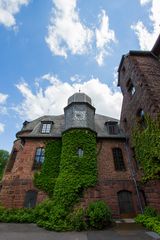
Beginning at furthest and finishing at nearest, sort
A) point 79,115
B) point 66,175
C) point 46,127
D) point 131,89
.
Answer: point 46,127 → point 131,89 → point 79,115 → point 66,175

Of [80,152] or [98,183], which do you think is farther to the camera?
[80,152]

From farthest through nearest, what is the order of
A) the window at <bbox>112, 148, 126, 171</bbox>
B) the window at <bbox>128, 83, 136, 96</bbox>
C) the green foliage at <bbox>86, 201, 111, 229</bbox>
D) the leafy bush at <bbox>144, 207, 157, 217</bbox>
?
the window at <bbox>128, 83, 136, 96</bbox>, the window at <bbox>112, 148, 126, 171</bbox>, the leafy bush at <bbox>144, 207, 157, 217</bbox>, the green foliage at <bbox>86, 201, 111, 229</bbox>

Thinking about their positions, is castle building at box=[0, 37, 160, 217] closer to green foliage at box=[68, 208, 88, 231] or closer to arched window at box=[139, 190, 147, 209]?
arched window at box=[139, 190, 147, 209]

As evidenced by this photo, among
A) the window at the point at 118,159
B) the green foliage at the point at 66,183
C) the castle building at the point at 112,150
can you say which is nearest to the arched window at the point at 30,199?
the castle building at the point at 112,150

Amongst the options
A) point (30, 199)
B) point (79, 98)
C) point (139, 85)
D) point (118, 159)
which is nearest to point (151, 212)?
point (118, 159)

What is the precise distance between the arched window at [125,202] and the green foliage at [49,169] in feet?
19.0

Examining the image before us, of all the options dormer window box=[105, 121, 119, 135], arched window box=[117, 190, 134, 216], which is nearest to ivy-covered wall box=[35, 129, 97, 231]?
dormer window box=[105, 121, 119, 135]

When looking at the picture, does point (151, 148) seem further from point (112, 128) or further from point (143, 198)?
point (112, 128)

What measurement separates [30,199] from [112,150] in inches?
336

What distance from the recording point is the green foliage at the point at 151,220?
9188 mm

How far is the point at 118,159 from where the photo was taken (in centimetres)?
1555

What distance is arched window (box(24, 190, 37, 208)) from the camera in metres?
13.0

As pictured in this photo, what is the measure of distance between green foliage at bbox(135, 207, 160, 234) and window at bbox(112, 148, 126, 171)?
14.0 ft

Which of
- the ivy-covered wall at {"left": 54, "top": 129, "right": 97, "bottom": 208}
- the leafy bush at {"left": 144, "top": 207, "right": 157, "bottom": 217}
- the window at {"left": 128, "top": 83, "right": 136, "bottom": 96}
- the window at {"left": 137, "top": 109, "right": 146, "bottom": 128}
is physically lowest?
the leafy bush at {"left": 144, "top": 207, "right": 157, "bottom": 217}
